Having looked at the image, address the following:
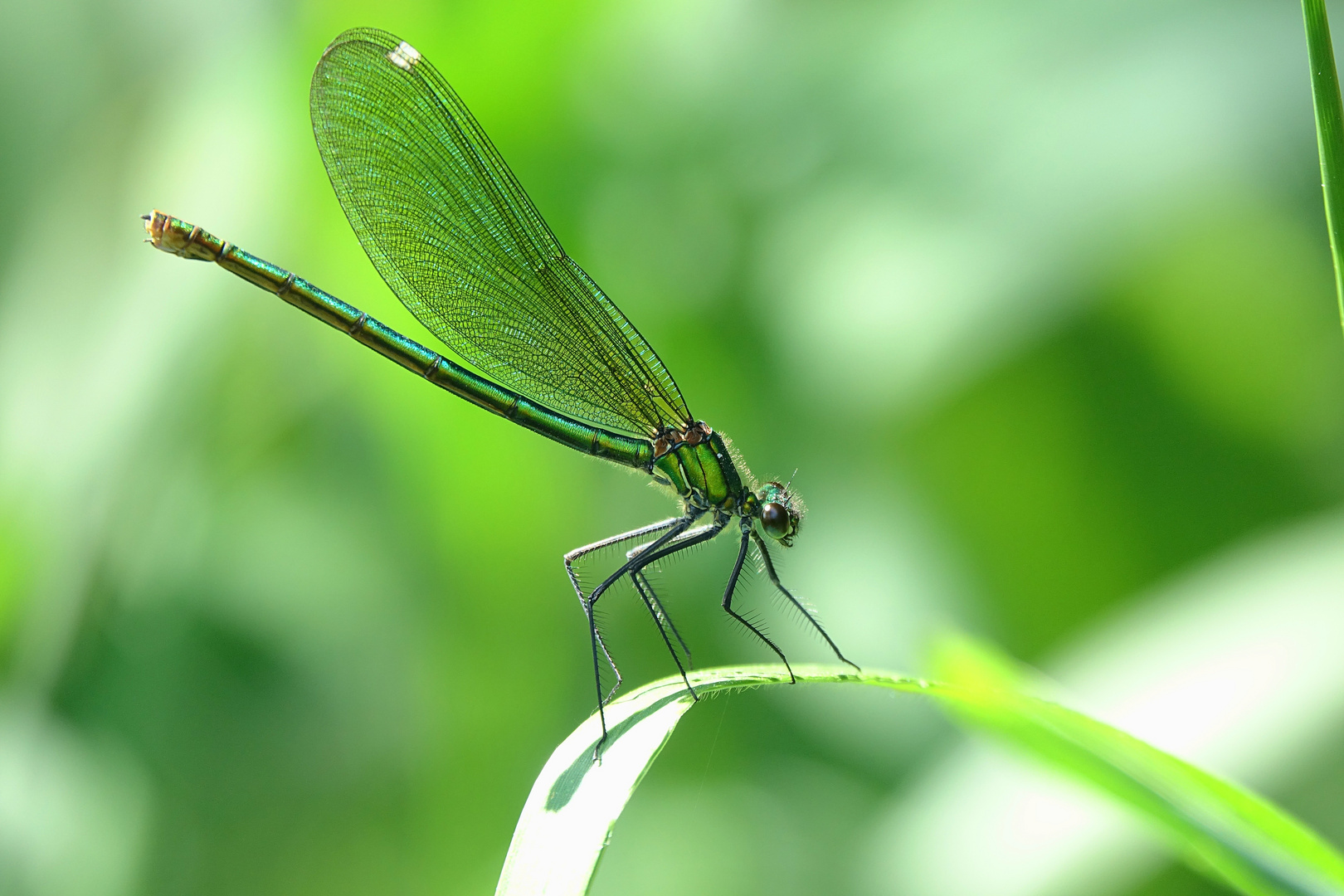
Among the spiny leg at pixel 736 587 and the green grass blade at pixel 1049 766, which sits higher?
the spiny leg at pixel 736 587

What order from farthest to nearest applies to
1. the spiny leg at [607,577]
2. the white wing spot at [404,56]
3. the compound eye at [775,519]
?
1. the compound eye at [775,519]
2. the white wing spot at [404,56]
3. the spiny leg at [607,577]

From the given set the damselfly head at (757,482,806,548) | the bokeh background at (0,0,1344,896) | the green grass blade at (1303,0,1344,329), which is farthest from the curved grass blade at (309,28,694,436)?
the green grass blade at (1303,0,1344,329)

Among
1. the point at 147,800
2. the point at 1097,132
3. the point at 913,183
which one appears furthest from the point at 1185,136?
the point at 147,800

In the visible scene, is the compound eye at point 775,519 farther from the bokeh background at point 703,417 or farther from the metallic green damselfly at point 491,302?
the bokeh background at point 703,417

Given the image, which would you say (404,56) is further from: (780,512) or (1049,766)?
(1049,766)

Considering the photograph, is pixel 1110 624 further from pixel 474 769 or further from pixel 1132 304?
pixel 474 769

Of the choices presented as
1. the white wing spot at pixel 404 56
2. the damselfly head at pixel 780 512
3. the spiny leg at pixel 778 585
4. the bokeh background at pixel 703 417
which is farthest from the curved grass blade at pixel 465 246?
the spiny leg at pixel 778 585

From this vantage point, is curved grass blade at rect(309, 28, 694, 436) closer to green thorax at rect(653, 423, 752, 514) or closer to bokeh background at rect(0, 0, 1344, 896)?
green thorax at rect(653, 423, 752, 514)
